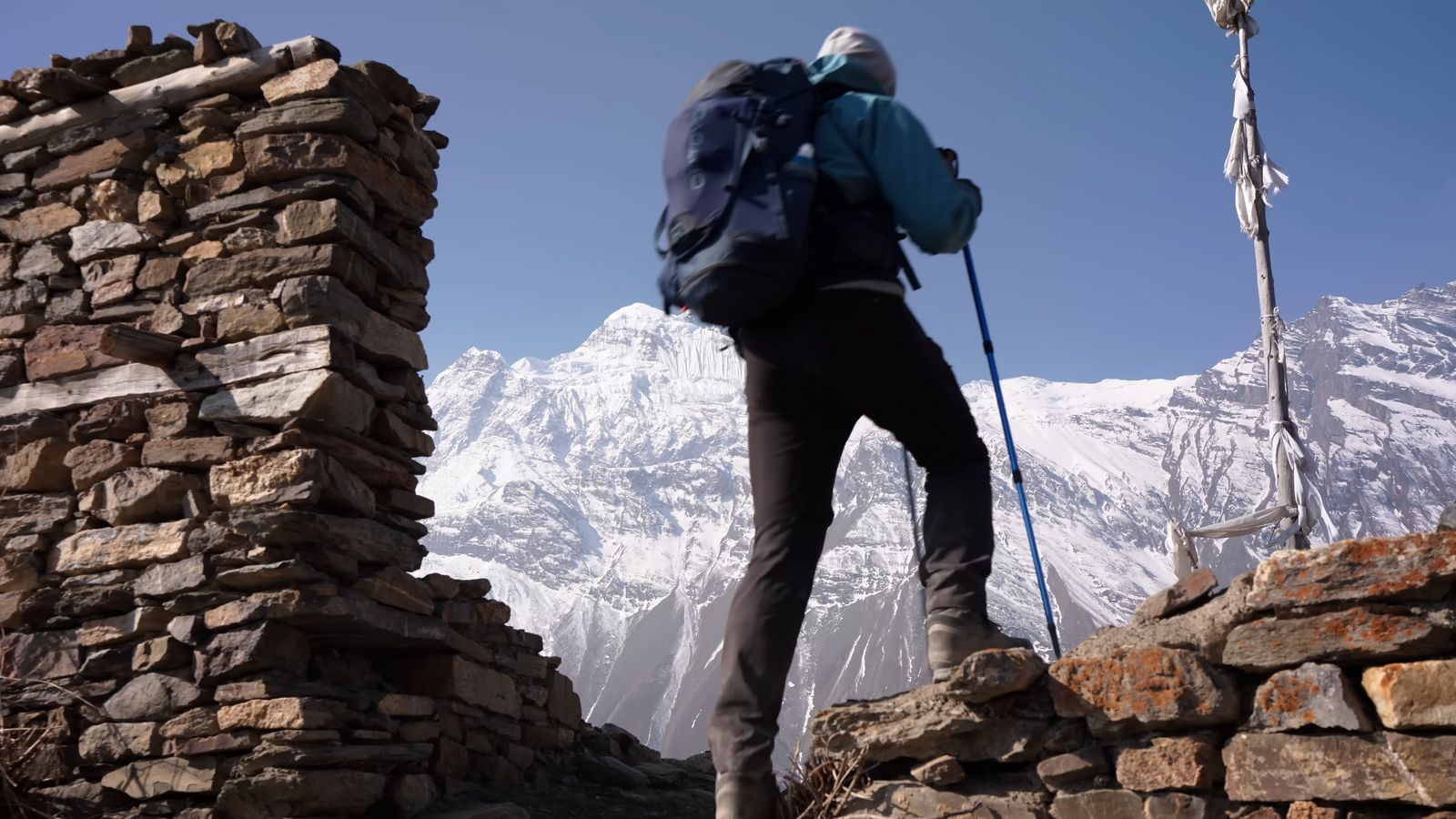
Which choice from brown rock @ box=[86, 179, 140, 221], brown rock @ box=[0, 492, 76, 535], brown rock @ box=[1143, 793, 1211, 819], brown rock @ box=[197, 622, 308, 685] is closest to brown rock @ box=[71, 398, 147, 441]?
brown rock @ box=[0, 492, 76, 535]

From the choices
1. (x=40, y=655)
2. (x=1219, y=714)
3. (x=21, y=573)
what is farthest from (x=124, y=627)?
(x=1219, y=714)

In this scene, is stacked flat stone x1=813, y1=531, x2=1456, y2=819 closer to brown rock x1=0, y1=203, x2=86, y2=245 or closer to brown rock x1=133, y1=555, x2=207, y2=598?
brown rock x1=133, y1=555, x2=207, y2=598

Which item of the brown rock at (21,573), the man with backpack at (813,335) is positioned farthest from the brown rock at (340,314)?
the man with backpack at (813,335)

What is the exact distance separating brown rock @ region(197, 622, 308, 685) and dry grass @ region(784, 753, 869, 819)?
1969 millimetres

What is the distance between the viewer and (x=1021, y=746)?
3.04 m

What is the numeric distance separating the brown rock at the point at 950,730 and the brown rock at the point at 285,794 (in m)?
1.75

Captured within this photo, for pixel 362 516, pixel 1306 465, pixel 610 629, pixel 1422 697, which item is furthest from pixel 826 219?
pixel 610 629

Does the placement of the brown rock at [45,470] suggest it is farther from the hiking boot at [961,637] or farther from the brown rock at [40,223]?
the hiking boot at [961,637]

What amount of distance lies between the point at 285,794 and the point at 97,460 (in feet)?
5.63

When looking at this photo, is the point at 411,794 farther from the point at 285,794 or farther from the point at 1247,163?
the point at 1247,163

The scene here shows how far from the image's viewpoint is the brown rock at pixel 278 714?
3965 millimetres

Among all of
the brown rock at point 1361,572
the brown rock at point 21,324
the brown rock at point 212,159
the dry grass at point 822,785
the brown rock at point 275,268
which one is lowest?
the dry grass at point 822,785

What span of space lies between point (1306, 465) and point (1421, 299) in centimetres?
21295

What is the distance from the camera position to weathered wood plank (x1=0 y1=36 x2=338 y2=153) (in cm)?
497
